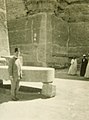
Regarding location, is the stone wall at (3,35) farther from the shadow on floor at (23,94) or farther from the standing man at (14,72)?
the standing man at (14,72)

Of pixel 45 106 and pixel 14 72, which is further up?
pixel 14 72

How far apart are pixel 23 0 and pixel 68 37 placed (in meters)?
3.15

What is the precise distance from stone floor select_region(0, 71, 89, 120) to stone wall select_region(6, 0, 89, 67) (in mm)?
5058

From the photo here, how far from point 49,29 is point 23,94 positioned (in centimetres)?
589

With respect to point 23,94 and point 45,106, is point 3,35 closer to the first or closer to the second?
point 23,94

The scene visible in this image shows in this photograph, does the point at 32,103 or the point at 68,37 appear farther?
the point at 68,37

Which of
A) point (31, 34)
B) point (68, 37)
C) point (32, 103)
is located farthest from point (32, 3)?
point (32, 103)

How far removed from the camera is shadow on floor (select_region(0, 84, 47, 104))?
5591 mm

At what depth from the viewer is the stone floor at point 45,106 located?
4043 millimetres

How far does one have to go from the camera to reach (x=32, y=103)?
16.5ft

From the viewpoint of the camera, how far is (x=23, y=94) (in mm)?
6055

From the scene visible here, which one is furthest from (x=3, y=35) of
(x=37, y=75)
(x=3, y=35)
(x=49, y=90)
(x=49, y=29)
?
(x=49, y=29)

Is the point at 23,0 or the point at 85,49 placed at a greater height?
the point at 23,0

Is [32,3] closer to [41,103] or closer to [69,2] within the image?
[69,2]
